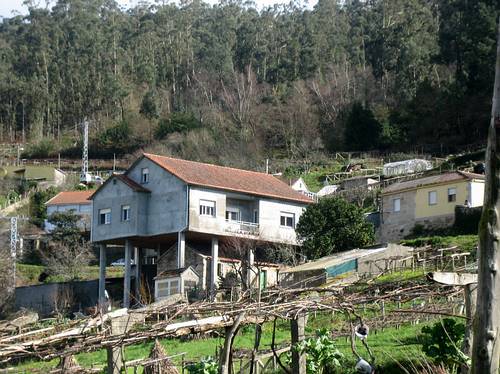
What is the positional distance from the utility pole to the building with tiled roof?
37572 millimetres

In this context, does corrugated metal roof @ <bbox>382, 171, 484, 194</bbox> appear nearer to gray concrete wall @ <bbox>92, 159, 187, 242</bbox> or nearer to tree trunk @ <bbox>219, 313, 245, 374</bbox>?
gray concrete wall @ <bbox>92, 159, 187, 242</bbox>

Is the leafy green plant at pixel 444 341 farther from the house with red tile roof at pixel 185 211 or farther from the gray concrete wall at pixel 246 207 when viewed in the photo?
the gray concrete wall at pixel 246 207

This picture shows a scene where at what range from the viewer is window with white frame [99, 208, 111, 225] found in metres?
44.8

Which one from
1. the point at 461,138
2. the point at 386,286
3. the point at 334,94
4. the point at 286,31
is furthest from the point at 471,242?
the point at 286,31

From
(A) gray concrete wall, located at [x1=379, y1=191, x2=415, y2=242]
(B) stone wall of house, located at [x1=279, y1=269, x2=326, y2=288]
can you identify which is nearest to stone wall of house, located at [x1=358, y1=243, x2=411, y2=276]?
(B) stone wall of house, located at [x1=279, y1=269, x2=326, y2=288]

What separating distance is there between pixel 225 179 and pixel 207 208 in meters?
2.69

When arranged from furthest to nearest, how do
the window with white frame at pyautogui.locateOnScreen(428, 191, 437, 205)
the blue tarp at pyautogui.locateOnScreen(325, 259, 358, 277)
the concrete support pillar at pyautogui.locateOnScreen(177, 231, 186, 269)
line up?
the window with white frame at pyautogui.locateOnScreen(428, 191, 437, 205) → the concrete support pillar at pyautogui.locateOnScreen(177, 231, 186, 269) → the blue tarp at pyautogui.locateOnScreen(325, 259, 358, 277)

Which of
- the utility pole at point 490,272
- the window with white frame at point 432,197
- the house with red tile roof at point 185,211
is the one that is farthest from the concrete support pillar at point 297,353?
the window with white frame at point 432,197

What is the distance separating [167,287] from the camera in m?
38.7

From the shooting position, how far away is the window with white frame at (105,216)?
147 feet

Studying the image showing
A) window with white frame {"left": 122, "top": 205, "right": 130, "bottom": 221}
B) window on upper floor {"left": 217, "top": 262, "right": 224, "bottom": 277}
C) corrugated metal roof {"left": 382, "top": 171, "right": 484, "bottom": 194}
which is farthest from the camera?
corrugated metal roof {"left": 382, "top": 171, "right": 484, "bottom": 194}

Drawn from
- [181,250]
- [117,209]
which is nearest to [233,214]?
[181,250]

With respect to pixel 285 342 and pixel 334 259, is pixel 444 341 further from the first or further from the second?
pixel 334 259

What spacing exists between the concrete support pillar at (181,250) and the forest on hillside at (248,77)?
92.1ft
